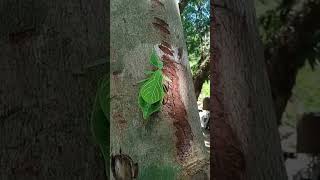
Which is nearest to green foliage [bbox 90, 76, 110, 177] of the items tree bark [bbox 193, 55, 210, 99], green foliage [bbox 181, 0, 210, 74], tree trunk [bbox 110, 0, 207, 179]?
tree trunk [bbox 110, 0, 207, 179]

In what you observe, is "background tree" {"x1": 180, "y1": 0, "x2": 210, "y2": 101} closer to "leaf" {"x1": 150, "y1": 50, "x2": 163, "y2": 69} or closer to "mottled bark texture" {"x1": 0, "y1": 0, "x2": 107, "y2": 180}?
"mottled bark texture" {"x1": 0, "y1": 0, "x2": 107, "y2": 180}

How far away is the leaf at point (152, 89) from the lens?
0.78 meters

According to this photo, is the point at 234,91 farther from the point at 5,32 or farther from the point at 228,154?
the point at 5,32

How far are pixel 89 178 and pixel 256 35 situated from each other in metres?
0.54

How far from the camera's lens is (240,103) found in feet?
2.65

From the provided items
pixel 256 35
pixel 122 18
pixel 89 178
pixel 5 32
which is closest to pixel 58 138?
pixel 89 178

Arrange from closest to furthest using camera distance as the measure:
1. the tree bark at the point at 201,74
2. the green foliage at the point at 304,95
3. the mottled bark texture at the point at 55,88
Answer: the green foliage at the point at 304,95
the mottled bark texture at the point at 55,88
the tree bark at the point at 201,74

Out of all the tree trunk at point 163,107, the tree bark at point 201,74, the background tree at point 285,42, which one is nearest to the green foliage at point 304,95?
the background tree at point 285,42

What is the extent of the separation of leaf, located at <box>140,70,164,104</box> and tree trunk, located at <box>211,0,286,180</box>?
0.08 meters

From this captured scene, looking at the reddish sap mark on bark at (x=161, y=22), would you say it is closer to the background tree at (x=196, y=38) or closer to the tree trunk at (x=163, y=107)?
the tree trunk at (x=163, y=107)

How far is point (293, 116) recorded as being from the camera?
80 centimetres

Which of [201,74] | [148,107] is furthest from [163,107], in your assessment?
[201,74]

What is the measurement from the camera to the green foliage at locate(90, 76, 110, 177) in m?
0.95

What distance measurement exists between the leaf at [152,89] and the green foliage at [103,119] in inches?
6.5
